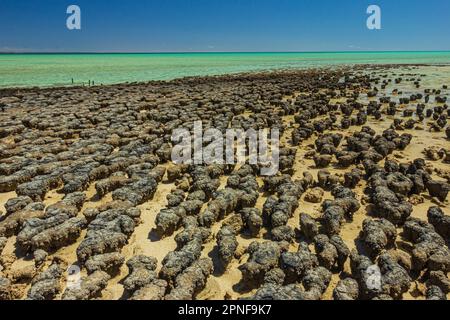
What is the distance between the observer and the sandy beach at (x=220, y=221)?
7.19 m

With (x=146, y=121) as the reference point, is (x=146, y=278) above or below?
below

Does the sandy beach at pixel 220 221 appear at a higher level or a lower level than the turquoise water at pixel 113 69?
lower

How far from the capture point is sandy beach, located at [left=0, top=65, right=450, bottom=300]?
7.19 m

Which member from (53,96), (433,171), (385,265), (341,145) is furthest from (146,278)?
(53,96)

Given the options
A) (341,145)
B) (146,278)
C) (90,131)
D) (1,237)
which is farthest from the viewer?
(90,131)

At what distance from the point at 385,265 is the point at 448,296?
132 centimetres

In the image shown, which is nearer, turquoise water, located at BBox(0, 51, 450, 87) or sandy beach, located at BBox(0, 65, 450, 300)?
sandy beach, located at BBox(0, 65, 450, 300)

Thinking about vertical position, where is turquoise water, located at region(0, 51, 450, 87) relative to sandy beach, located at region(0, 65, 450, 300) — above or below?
above

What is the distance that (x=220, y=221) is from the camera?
1007 cm

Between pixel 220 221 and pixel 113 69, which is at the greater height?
pixel 113 69

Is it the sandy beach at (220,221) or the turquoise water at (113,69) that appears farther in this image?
the turquoise water at (113,69)

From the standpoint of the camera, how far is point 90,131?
19.0 meters

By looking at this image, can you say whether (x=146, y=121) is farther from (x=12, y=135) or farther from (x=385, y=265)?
(x=385, y=265)

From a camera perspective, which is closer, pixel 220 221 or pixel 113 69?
pixel 220 221
